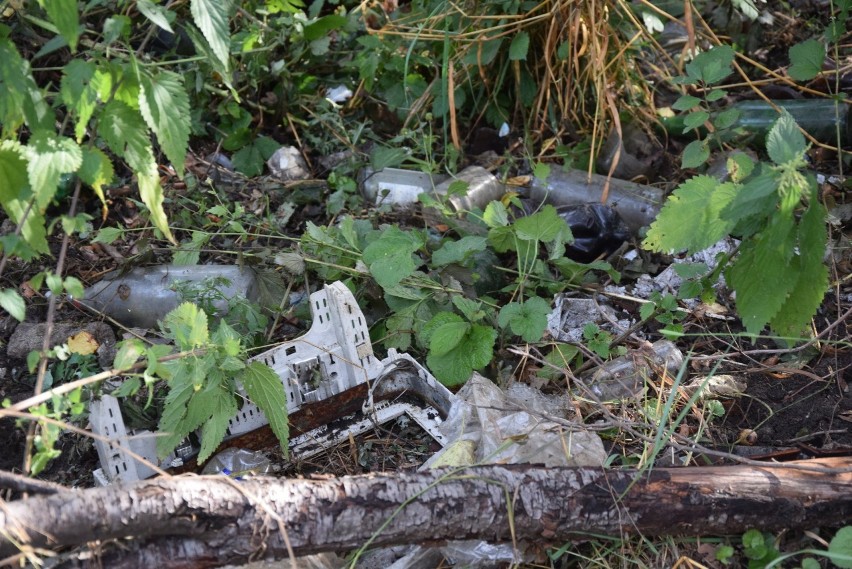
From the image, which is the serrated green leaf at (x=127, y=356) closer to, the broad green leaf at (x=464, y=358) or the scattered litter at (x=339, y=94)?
the broad green leaf at (x=464, y=358)

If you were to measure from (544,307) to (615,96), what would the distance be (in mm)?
1354

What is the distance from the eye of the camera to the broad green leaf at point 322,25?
12.1 feet

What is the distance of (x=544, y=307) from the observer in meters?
2.47

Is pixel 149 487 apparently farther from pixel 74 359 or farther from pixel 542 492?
pixel 74 359

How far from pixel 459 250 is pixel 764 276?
100cm

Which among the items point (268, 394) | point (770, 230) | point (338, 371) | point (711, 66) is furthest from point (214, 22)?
point (711, 66)

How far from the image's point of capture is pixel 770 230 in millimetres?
1933

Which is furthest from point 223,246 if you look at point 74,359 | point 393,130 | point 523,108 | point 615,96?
point 615,96

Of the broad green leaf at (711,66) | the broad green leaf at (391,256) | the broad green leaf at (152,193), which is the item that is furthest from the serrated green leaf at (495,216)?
the broad green leaf at (152,193)

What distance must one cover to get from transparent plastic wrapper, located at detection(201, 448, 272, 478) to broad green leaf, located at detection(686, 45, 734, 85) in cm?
185

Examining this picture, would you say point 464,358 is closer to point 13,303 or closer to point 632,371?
point 632,371

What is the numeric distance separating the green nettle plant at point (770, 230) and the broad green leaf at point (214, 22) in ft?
3.90

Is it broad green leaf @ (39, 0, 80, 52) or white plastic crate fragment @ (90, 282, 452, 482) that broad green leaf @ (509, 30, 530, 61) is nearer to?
white plastic crate fragment @ (90, 282, 452, 482)


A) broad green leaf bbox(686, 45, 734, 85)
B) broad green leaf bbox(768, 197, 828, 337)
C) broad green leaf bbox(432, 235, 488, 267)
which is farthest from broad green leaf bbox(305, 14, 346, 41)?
broad green leaf bbox(768, 197, 828, 337)
